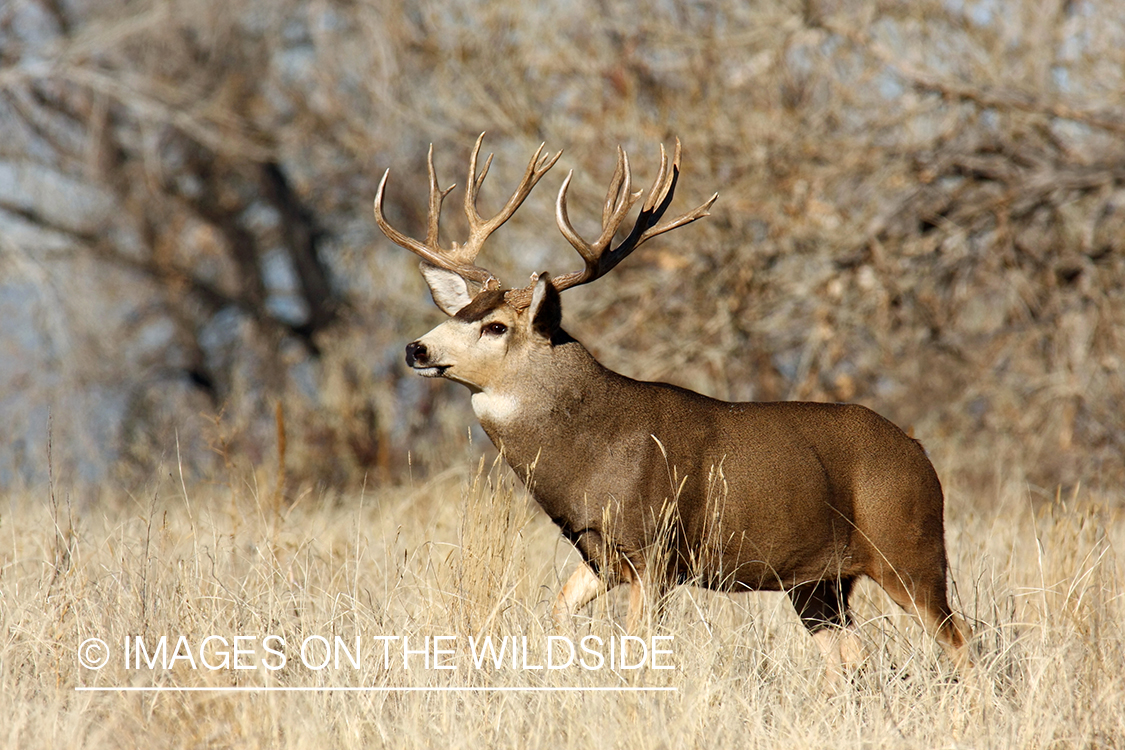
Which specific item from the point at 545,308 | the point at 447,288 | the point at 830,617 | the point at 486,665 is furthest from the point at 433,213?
the point at 830,617

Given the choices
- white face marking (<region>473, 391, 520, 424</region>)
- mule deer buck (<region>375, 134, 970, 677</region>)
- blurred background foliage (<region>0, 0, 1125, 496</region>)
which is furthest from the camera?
blurred background foliage (<region>0, 0, 1125, 496</region>)

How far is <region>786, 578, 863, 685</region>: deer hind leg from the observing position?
4.77 metres

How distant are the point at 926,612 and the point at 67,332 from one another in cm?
1022

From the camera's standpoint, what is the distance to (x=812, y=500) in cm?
471

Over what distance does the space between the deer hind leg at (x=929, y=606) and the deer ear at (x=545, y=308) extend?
1561mm

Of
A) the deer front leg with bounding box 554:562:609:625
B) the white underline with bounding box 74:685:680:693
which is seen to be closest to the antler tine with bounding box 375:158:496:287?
the deer front leg with bounding box 554:562:609:625

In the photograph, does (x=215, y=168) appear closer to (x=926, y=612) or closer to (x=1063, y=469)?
(x=1063, y=469)

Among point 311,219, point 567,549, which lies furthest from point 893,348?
point 311,219

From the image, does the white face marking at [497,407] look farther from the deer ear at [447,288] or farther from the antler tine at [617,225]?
the deer ear at [447,288]

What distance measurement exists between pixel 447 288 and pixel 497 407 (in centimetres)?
87

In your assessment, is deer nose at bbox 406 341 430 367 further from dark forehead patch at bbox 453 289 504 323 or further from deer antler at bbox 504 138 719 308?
deer antler at bbox 504 138 719 308

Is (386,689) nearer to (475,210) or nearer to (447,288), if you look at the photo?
(447,288)

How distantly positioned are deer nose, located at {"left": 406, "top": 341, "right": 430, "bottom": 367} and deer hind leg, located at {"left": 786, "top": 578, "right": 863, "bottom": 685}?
5.32ft

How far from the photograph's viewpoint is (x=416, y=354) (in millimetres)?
4809
